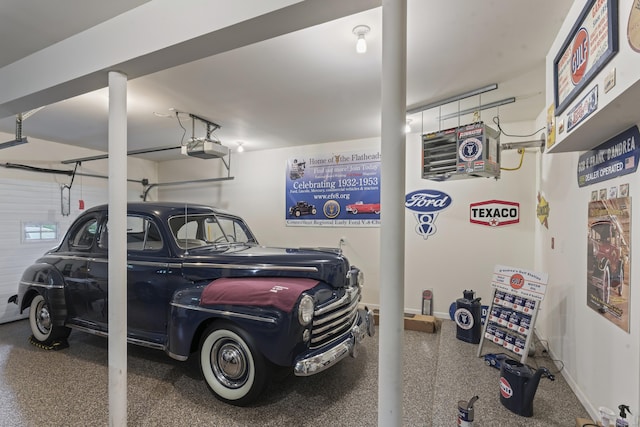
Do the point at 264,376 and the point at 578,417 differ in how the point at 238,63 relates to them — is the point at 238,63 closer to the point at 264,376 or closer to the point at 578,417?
the point at 264,376

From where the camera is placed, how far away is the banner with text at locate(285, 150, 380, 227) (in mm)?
5047

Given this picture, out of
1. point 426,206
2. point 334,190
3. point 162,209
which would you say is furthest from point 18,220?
point 426,206

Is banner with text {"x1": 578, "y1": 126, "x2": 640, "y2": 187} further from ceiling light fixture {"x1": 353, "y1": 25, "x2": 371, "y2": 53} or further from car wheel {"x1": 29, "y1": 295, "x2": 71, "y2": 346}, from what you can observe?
car wheel {"x1": 29, "y1": 295, "x2": 71, "y2": 346}

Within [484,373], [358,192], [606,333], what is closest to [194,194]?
[358,192]

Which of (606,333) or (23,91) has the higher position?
(23,91)

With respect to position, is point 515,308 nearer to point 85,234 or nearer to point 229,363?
point 229,363

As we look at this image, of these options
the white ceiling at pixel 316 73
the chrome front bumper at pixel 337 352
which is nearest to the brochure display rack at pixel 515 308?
the chrome front bumper at pixel 337 352

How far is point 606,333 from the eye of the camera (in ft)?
6.94

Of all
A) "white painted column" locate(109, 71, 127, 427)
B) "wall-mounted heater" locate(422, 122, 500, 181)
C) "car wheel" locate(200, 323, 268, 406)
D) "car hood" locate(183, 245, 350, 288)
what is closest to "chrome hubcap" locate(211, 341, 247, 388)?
"car wheel" locate(200, 323, 268, 406)

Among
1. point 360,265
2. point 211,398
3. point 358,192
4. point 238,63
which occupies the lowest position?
point 211,398

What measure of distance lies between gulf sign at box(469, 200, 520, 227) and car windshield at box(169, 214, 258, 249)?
3.09 metres

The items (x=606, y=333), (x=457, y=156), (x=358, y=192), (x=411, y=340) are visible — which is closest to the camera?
(x=606, y=333)

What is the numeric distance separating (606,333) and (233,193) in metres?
5.52

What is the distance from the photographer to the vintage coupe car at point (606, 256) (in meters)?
1.96
